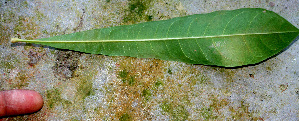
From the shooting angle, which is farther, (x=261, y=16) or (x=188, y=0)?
(x=188, y=0)

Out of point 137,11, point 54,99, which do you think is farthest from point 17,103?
point 137,11

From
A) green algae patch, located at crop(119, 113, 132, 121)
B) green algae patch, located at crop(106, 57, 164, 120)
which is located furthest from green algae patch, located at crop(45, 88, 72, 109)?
green algae patch, located at crop(119, 113, 132, 121)

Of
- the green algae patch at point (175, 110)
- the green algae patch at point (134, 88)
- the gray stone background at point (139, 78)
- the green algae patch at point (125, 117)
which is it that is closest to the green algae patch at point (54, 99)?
the gray stone background at point (139, 78)

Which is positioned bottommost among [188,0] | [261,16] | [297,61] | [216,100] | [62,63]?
[216,100]

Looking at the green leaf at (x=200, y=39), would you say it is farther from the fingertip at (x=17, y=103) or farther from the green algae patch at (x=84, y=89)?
the fingertip at (x=17, y=103)

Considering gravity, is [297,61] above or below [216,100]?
above

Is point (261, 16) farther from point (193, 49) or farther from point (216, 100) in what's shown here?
point (216, 100)

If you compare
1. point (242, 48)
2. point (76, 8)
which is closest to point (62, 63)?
point (76, 8)

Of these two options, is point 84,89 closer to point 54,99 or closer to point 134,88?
point 54,99
